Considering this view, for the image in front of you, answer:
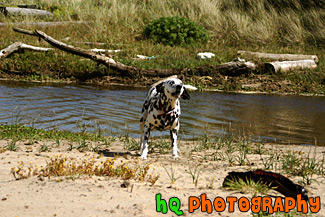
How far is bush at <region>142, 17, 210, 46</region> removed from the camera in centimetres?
2088

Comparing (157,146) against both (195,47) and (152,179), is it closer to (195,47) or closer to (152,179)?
(152,179)

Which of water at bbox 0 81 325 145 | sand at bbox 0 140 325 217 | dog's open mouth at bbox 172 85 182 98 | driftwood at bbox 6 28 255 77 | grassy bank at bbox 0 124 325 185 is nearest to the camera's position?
sand at bbox 0 140 325 217

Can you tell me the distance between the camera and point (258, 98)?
14844 millimetres

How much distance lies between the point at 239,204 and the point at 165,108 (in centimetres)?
277

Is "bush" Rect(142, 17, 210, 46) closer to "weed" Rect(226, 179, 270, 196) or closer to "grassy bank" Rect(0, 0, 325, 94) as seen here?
"grassy bank" Rect(0, 0, 325, 94)

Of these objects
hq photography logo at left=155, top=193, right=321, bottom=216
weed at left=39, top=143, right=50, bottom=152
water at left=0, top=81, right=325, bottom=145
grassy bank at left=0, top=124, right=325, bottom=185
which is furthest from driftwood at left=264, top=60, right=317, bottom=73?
hq photography logo at left=155, top=193, right=321, bottom=216

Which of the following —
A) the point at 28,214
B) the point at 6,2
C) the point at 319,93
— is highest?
the point at 6,2

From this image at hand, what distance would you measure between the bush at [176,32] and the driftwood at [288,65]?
4866 millimetres

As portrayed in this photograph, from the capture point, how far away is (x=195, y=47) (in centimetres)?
2070

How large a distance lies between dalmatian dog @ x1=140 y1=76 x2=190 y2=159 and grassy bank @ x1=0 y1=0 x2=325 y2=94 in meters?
9.12

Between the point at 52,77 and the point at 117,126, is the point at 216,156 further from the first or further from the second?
the point at 52,77

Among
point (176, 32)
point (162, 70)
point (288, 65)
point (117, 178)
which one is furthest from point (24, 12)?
point (117, 178)

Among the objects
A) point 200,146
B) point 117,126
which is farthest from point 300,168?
point 117,126

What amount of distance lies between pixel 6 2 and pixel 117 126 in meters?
24.5
